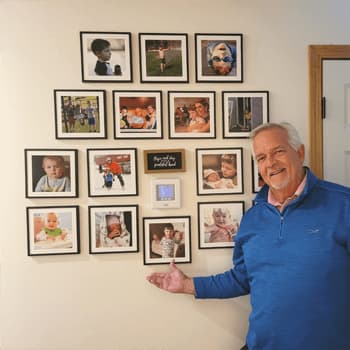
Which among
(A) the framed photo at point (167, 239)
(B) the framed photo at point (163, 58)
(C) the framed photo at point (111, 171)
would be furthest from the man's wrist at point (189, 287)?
(B) the framed photo at point (163, 58)

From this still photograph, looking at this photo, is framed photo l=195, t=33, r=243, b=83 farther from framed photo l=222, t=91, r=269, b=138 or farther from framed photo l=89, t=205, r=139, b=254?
framed photo l=89, t=205, r=139, b=254

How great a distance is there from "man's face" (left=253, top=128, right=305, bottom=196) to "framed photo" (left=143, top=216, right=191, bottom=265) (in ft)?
1.65

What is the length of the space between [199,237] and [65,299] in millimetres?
782

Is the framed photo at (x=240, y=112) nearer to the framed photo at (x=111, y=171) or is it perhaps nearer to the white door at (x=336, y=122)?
the white door at (x=336, y=122)

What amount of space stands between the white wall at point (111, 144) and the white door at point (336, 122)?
0.41 ft

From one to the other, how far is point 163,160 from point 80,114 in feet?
1.63

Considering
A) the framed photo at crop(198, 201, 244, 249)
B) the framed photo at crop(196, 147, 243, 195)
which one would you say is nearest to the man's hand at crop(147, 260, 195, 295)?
the framed photo at crop(198, 201, 244, 249)

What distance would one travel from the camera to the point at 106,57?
1.62 meters

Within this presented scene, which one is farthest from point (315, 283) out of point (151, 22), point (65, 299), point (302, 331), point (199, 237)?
point (151, 22)

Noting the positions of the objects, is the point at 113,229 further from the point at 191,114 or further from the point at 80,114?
the point at 191,114

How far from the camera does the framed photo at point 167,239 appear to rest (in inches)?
65.0

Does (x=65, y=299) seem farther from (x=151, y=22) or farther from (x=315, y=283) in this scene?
(x=151, y=22)

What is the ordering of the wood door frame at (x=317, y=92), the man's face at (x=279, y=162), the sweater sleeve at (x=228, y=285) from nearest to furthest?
the man's face at (x=279, y=162)
the sweater sleeve at (x=228, y=285)
the wood door frame at (x=317, y=92)

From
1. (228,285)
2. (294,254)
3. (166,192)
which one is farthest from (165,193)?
(294,254)
